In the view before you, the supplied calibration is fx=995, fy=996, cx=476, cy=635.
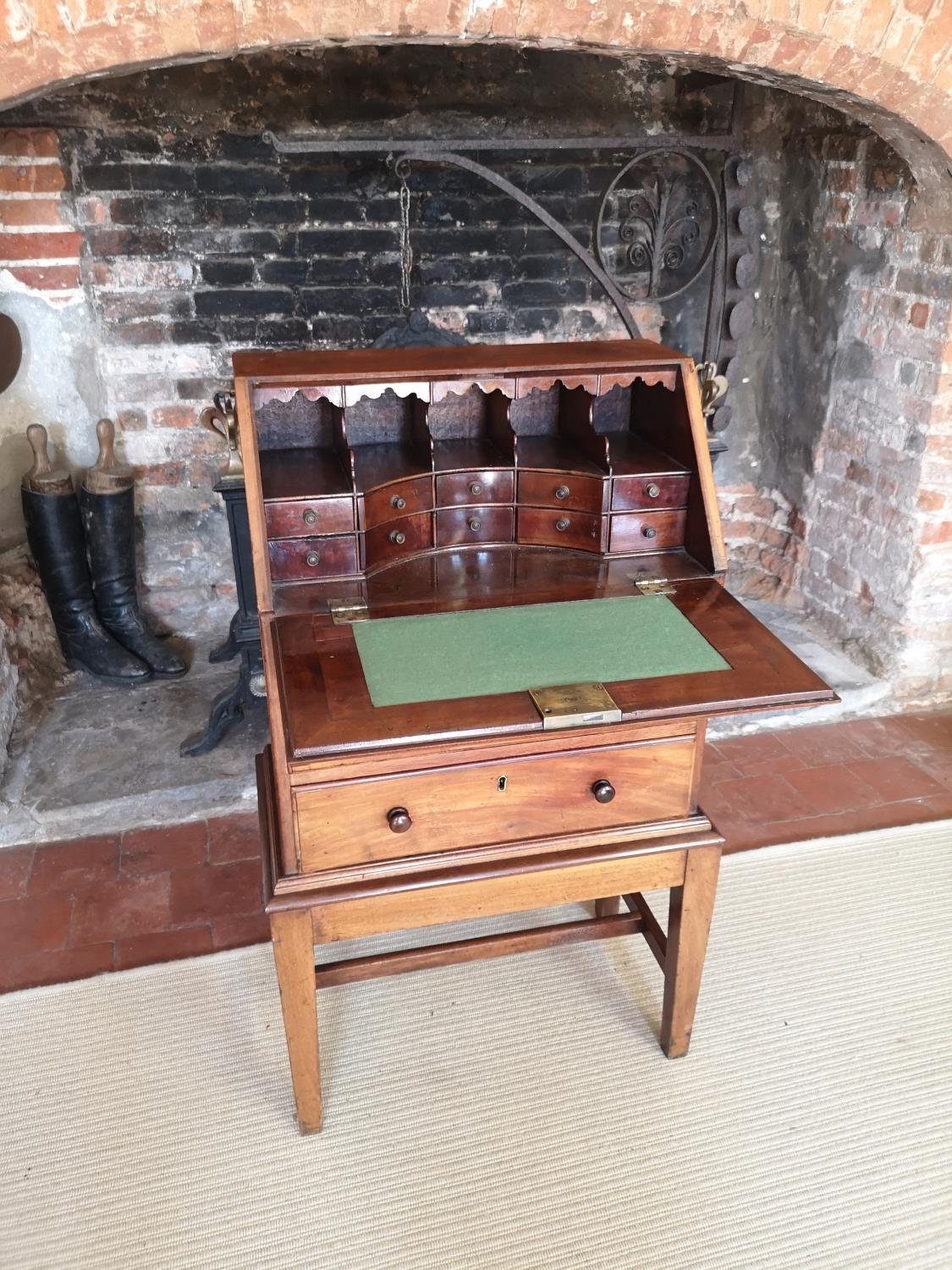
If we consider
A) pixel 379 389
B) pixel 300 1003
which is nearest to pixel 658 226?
pixel 379 389

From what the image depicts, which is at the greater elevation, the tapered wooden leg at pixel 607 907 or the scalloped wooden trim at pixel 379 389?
the scalloped wooden trim at pixel 379 389

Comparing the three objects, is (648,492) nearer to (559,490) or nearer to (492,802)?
(559,490)

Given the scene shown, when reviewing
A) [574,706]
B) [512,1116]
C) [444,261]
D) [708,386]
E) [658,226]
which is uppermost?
[658,226]

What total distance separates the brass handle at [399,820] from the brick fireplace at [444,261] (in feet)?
6.96

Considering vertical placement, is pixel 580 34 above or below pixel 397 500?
above

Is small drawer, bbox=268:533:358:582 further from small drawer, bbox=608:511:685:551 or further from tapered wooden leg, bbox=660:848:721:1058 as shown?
tapered wooden leg, bbox=660:848:721:1058

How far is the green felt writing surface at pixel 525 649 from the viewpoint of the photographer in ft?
5.94

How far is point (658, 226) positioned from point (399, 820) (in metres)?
2.69

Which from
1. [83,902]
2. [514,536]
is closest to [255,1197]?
[83,902]

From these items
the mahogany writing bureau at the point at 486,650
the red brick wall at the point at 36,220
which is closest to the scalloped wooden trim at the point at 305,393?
the mahogany writing bureau at the point at 486,650

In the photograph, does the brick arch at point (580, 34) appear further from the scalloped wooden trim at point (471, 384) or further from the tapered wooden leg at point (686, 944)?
the tapered wooden leg at point (686, 944)

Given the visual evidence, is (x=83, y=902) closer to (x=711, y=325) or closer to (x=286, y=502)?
(x=286, y=502)

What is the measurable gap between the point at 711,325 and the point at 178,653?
7.67ft

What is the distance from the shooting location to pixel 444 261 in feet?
11.6
